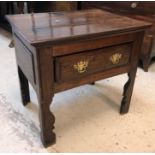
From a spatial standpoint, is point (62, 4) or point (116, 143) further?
point (62, 4)

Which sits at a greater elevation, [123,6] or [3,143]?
[123,6]

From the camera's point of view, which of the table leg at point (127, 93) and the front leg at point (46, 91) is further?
the table leg at point (127, 93)

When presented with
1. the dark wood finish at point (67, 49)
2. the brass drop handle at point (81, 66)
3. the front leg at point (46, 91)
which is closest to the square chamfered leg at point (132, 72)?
the dark wood finish at point (67, 49)

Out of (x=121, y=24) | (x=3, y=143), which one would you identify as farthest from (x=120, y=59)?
(x=3, y=143)

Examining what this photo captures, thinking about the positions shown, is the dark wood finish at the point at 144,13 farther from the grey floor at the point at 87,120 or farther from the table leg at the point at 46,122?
the table leg at the point at 46,122

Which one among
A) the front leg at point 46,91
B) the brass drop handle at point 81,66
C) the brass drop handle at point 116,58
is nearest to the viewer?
the front leg at point 46,91

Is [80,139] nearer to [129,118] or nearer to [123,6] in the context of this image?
[129,118]

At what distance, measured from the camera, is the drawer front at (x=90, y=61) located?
36.7 inches

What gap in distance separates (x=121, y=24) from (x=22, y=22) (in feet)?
1.74

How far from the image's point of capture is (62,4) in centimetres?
255

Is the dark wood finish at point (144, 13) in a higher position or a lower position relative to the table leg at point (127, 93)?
higher

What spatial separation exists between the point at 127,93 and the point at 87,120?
312 millimetres

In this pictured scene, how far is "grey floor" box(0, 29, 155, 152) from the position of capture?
1106 mm

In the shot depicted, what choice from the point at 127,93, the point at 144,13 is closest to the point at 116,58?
the point at 127,93
